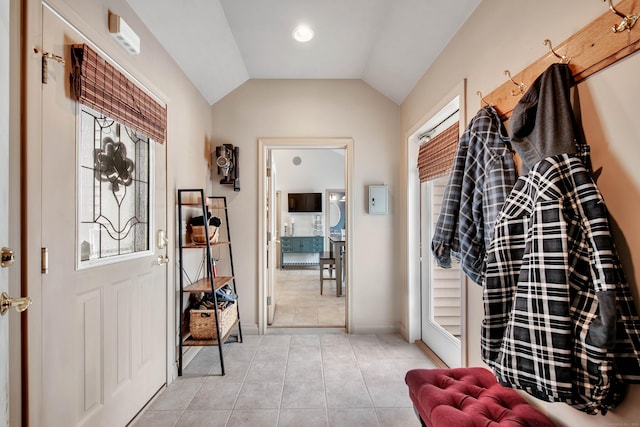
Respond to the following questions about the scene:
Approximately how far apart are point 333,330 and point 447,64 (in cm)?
268

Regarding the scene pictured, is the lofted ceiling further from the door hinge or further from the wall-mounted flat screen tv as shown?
the wall-mounted flat screen tv

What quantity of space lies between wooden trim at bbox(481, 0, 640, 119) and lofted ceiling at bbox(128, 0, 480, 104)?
85 centimetres

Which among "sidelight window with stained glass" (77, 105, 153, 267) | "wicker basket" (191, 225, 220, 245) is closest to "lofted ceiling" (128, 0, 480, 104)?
"sidelight window with stained glass" (77, 105, 153, 267)

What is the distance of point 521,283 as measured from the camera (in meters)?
1.02

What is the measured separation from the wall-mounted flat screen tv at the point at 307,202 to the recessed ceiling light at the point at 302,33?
548 centimetres

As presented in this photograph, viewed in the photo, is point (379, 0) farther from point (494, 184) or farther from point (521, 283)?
point (521, 283)

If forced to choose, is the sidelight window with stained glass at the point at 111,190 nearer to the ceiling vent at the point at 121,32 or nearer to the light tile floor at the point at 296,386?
the ceiling vent at the point at 121,32

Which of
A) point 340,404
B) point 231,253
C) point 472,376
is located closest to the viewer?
point 472,376

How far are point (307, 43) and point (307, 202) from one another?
549 centimetres

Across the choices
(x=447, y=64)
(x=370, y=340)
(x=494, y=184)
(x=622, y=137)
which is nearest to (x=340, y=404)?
(x=370, y=340)

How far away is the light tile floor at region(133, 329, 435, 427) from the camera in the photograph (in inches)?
69.6

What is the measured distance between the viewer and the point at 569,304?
0.89 metres

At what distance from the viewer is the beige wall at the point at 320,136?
3.07m

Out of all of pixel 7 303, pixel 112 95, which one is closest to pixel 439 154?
pixel 112 95
